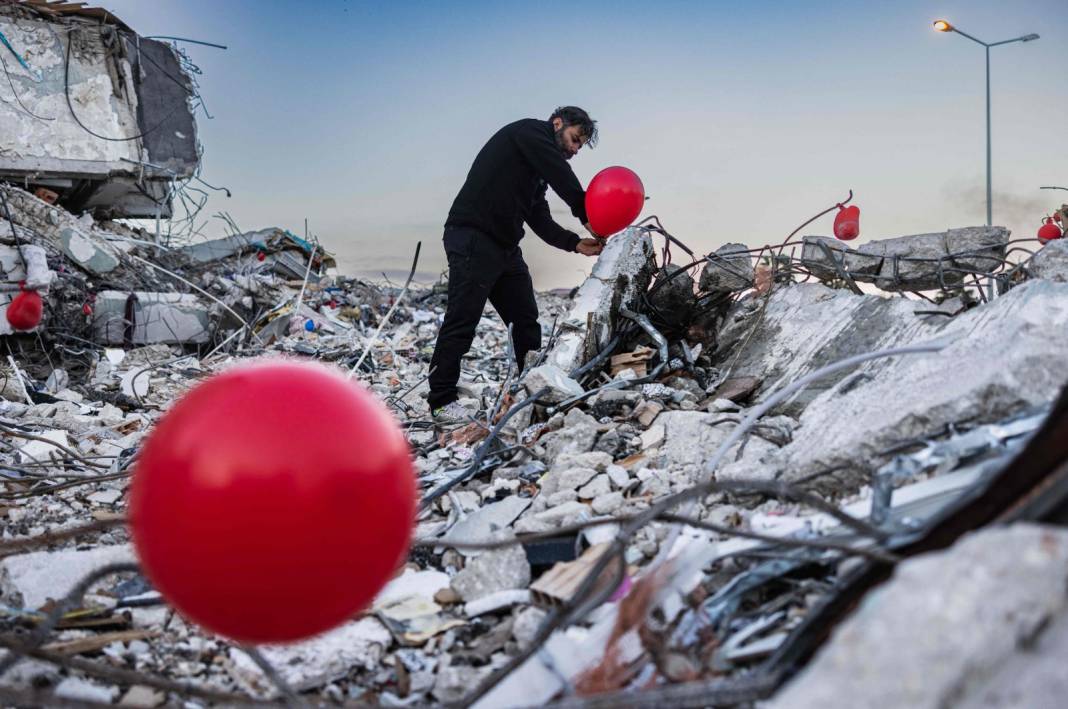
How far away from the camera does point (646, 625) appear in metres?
1.76

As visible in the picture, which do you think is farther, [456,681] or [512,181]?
[512,181]

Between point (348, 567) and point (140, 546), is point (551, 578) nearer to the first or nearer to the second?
point (348, 567)

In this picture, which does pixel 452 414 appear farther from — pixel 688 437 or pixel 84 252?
pixel 84 252

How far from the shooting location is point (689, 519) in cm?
195

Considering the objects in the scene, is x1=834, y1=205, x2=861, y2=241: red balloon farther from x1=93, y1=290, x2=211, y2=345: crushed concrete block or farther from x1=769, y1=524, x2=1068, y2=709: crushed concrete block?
x1=93, y1=290, x2=211, y2=345: crushed concrete block

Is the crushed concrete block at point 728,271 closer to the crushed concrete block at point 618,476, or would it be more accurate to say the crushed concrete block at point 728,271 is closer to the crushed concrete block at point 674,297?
the crushed concrete block at point 674,297

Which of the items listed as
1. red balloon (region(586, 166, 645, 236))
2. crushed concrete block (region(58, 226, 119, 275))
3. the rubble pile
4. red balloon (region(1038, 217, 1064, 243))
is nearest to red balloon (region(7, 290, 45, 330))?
the rubble pile

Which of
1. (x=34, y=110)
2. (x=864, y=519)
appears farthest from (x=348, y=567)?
(x=34, y=110)

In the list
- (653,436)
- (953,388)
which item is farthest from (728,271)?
(953,388)

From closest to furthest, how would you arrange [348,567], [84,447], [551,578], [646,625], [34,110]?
[348,567] < [646,625] < [551,578] < [84,447] < [34,110]

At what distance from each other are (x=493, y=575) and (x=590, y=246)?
138 inches

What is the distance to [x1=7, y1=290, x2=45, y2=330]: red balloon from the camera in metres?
7.70

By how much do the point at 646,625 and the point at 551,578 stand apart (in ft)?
1.80

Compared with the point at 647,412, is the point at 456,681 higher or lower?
lower
